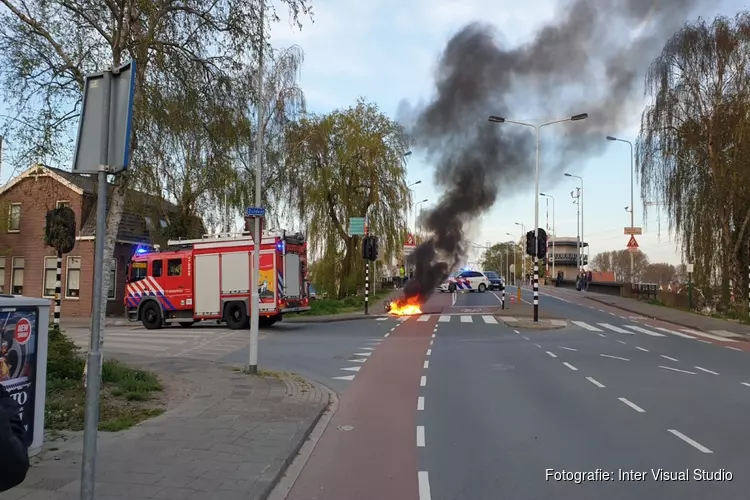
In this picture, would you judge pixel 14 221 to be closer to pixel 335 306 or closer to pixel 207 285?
pixel 207 285

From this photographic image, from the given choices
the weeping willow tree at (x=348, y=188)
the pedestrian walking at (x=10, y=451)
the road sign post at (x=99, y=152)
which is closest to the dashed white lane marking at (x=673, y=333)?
the weeping willow tree at (x=348, y=188)

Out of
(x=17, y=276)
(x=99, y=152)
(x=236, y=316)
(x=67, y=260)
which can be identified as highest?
(x=99, y=152)

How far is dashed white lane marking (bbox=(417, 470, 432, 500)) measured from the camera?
182 inches

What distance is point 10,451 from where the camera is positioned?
2146 millimetres

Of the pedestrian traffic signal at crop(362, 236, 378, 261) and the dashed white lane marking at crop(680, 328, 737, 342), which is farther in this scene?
the pedestrian traffic signal at crop(362, 236, 378, 261)

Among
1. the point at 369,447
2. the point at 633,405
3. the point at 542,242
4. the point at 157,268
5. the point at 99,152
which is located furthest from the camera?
the point at 542,242

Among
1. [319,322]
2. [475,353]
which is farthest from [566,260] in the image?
[475,353]

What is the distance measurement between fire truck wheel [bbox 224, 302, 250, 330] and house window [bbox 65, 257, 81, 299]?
37.9 ft

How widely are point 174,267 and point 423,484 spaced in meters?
18.7

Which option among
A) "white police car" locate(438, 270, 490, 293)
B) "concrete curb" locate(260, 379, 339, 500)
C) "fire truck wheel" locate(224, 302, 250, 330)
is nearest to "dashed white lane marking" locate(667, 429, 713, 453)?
"concrete curb" locate(260, 379, 339, 500)

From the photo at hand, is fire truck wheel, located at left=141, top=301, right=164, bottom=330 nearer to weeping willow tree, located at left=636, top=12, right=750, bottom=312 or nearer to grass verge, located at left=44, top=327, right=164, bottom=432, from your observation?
grass verge, located at left=44, top=327, right=164, bottom=432

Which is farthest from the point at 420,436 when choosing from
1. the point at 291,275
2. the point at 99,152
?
the point at 291,275

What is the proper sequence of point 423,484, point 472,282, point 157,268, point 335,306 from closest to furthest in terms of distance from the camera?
point 423,484
point 157,268
point 335,306
point 472,282

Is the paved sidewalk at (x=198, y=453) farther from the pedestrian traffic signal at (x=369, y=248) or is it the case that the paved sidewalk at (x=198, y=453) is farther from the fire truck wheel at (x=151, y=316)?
the pedestrian traffic signal at (x=369, y=248)
